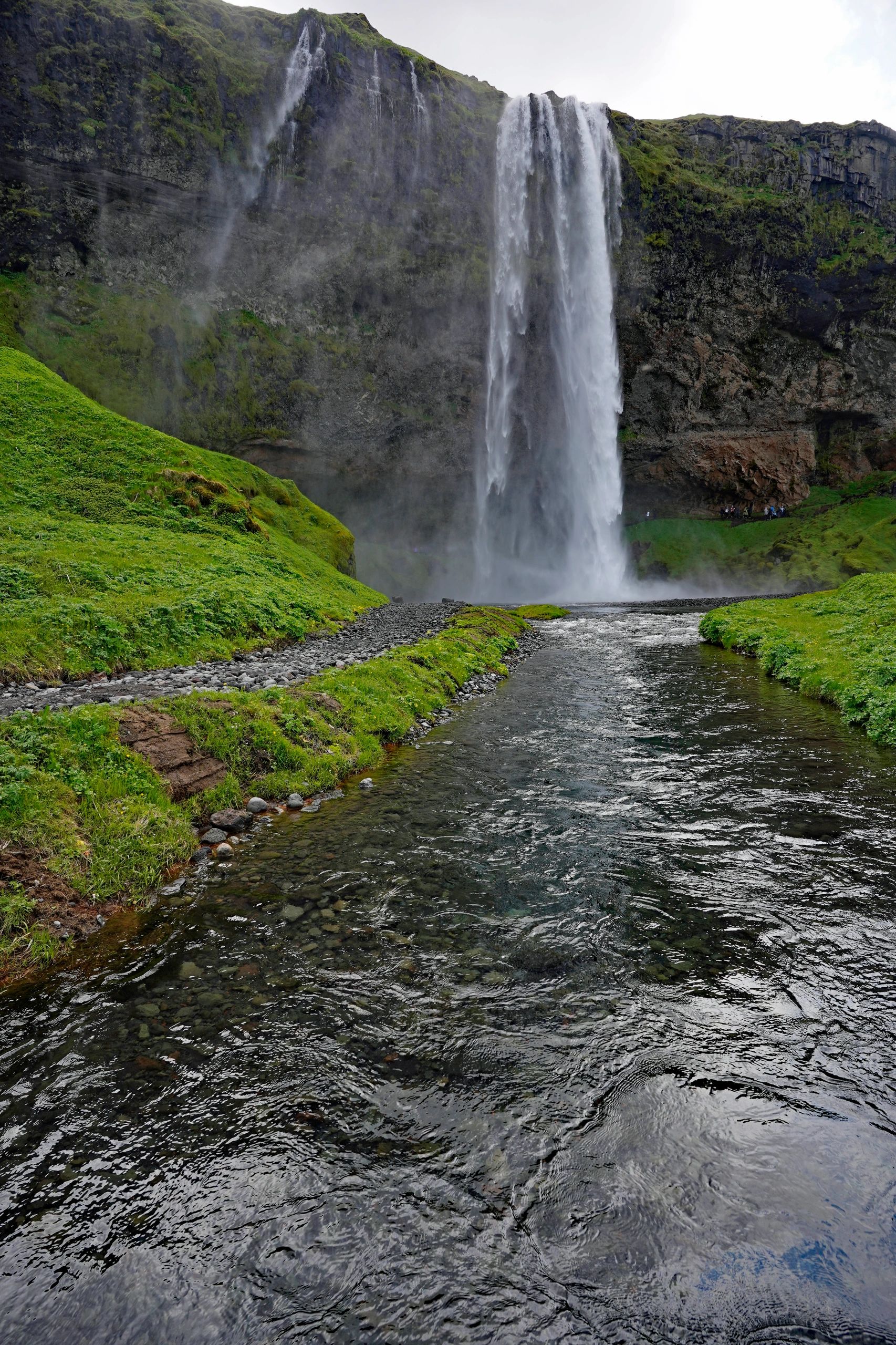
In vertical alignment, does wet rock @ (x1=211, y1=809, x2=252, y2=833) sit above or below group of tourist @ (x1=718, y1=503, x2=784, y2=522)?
below

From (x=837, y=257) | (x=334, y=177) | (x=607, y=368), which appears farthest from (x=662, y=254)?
(x=334, y=177)

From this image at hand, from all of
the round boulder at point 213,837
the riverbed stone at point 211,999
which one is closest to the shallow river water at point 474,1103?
the riverbed stone at point 211,999

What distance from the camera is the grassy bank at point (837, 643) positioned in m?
14.7

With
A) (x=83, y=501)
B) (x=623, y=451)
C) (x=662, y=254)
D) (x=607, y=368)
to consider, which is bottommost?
(x=83, y=501)

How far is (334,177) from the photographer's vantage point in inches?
2736

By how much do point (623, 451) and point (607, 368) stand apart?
18.1 m

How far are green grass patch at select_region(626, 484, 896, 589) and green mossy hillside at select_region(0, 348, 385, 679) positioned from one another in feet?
212

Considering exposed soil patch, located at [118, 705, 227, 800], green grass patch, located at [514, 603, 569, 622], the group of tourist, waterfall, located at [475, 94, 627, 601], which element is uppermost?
waterfall, located at [475, 94, 627, 601]

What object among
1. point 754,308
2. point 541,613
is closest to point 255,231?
point 541,613

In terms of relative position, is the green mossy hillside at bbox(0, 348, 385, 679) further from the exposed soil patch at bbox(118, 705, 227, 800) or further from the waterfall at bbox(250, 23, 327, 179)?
the waterfall at bbox(250, 23, 327, 179)

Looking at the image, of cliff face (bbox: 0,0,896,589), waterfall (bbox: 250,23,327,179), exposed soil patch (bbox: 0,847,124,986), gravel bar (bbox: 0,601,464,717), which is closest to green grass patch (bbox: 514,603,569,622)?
gravel bar (bbox: 0,601,464,717)

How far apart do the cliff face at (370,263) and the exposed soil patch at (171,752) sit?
61877 millimetres

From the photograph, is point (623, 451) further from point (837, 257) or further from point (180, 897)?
point (180, 897)

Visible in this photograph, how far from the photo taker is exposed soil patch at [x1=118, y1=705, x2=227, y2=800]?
29.1 feet
